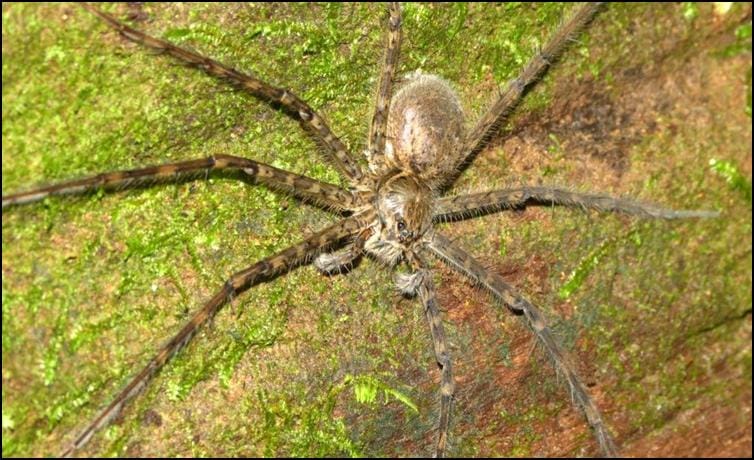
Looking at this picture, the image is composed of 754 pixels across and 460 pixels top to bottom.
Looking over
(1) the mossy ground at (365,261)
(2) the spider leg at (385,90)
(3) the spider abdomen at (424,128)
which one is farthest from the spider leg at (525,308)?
(2) the spider leg at (385,90)

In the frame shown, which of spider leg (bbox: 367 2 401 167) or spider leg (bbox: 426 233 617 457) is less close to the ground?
spider leg (bbox: 367 2 401 167)

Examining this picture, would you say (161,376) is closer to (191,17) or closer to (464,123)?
(191,17)

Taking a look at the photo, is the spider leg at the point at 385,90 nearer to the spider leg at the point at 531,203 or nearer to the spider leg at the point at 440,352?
the spider leg at the point at 531,203

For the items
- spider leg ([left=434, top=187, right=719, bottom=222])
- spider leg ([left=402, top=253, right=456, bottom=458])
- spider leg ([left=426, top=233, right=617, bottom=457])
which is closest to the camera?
spider leg ([left=402, top=253, right=456, bottom=458])

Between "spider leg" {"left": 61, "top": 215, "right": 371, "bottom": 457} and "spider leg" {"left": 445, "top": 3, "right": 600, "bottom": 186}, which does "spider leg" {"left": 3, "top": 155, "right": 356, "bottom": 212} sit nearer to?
"spider leg" {"left": 61, "top": 215, "right": 371, "bottom": 457}

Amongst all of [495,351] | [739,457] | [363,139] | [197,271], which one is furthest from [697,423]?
[197,271]

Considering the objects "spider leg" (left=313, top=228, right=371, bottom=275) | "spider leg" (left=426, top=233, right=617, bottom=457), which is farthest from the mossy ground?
"spider leg" (left=426, top=233, right=617, bottom=457)
